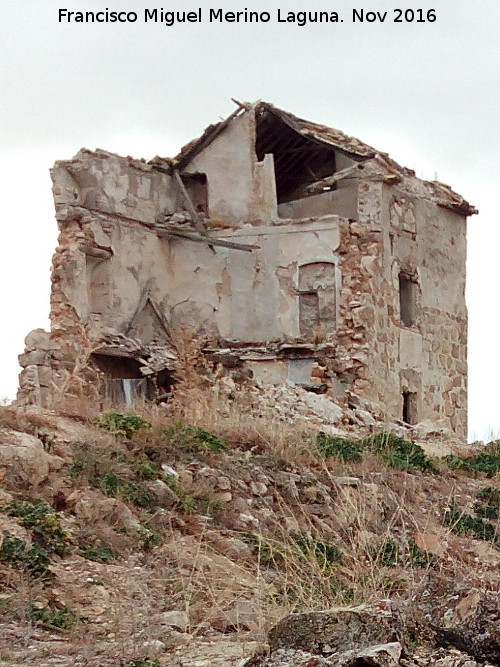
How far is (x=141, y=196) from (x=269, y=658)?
68.9 feet

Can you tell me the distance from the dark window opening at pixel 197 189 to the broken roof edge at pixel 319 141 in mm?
390

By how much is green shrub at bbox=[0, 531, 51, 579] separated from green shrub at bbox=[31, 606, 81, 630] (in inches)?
26.0

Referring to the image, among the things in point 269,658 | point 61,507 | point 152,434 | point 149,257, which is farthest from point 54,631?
point 149,257

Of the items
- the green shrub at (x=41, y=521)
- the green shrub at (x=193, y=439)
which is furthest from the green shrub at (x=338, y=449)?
the green shrub at (x=41, y=521)

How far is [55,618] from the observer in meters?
6.84

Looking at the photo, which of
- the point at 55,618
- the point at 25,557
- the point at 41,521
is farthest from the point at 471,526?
the point at 55,618

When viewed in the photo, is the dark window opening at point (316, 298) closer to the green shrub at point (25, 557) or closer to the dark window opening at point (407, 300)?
the dark window opening at point (407, 300)

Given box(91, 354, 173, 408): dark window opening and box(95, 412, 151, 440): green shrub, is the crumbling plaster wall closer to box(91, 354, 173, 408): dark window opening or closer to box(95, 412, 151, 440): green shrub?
box(91, 354, 173, 408): dark window opening

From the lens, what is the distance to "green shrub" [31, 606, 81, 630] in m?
6.76

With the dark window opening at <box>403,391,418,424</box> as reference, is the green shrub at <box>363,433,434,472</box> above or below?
below

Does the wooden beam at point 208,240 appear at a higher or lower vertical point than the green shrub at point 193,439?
higher

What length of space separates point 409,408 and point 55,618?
18.8 metres

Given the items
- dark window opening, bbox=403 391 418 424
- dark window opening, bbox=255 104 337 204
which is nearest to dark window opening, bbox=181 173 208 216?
dark window opening, bbox=255 104 337 204

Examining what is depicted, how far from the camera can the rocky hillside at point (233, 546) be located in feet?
16.8
